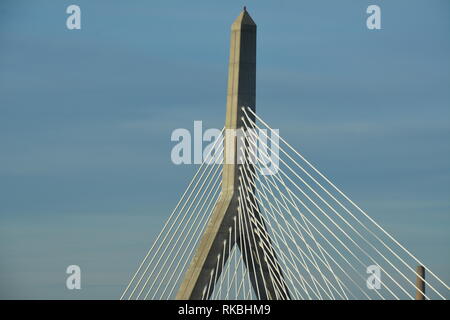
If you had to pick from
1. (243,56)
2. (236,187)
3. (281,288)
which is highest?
(243,56)

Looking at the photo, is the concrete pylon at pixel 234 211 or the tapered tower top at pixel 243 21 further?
the tapered tower top at pixel 243 21

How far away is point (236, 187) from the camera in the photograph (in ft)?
→ 169

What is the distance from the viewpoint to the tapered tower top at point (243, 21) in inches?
2084

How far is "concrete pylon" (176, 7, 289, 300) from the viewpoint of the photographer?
167ft

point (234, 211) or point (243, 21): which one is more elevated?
point (243, 21)

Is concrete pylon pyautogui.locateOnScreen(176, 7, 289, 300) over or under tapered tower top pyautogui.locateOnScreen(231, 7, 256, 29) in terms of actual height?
under

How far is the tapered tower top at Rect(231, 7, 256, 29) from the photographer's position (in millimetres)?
52938

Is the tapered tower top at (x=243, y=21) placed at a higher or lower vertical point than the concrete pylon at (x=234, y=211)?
higher

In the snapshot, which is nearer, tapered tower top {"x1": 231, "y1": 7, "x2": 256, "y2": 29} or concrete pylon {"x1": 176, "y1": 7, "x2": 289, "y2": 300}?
concrete pylon {"x1": 176, "y1": 7, "x2": 289, "y2": 300}

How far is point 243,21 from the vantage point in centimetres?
5297

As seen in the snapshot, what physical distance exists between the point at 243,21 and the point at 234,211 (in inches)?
271
